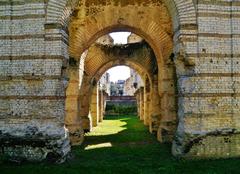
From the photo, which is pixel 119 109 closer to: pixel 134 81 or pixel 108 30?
pixel 134 81

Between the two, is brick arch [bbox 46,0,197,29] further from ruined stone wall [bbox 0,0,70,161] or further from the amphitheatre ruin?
ruined stone wall [bbox 0,0,70,161]

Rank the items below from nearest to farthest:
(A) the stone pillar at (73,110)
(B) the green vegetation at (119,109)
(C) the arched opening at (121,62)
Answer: (A) the stone pillar at (73,110), (C) the arched opening at (121,62), (B) the green vegetation at (119,109)

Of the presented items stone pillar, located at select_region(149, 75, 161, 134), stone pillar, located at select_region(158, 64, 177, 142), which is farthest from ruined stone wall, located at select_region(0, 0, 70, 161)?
stone pillar, located at select_region(149, 75, 161, 134)

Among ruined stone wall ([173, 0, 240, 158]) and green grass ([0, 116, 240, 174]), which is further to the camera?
ruined stone wall ([173, 0, 240, 158])

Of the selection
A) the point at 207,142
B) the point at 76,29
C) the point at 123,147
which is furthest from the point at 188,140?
the point at 76,29

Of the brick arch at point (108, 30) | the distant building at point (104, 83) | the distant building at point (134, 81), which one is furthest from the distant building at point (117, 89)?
the brick arch at point (108, 30)

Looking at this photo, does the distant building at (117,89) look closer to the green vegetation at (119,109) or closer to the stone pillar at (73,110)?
the green vegetation at (119,109)

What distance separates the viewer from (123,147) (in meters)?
10.8

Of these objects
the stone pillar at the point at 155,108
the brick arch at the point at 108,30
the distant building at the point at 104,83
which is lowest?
the stone pillar at the point at 155,108

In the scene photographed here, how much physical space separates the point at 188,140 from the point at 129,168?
1.54 m

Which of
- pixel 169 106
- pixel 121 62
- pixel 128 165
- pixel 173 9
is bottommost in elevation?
pixel 128 165

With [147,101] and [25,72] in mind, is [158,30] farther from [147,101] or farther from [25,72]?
[147,101]

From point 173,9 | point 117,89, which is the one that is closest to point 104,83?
point 173,9

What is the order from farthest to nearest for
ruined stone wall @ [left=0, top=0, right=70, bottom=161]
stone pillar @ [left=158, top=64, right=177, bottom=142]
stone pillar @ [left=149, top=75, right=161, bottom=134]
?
1. stone pillar @ [left=149, top=75, right=161, bottom=134]
2. stone pillar @ [left=158, top=64, right=177, bottom=142]
3. ruined stone wall @ [left=0, top=0, right=70, bottom=161]
